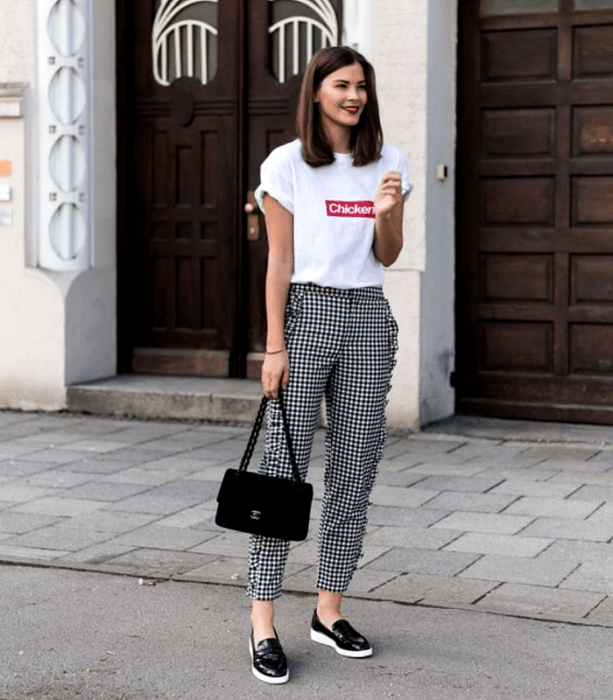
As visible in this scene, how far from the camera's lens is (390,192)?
4.78 meters

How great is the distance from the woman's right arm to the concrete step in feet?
16.5

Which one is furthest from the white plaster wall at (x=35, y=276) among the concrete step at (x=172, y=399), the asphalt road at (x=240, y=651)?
the asphalt road at (x=240, y=651)

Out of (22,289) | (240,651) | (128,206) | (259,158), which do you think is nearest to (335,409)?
(240,651)

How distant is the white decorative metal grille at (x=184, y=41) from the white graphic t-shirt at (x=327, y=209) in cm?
605

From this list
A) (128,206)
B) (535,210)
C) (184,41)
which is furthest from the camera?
(128,206)

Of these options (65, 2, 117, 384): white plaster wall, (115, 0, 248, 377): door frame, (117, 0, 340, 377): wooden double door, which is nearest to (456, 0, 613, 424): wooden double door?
(117, 0, 340, 377): wooden double door

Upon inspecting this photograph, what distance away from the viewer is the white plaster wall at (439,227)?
31.2 feet

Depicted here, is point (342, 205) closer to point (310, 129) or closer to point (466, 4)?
point (310, 129)

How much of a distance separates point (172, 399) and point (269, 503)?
5.45 meters

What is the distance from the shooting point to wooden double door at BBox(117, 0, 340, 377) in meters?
10.6

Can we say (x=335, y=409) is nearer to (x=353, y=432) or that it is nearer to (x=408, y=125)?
(x=353, y=432)

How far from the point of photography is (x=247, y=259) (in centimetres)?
1076

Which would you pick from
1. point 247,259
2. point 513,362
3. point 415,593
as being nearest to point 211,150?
point 247,259

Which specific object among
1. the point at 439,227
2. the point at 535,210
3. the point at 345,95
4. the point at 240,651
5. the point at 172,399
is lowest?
the point at 240,651
